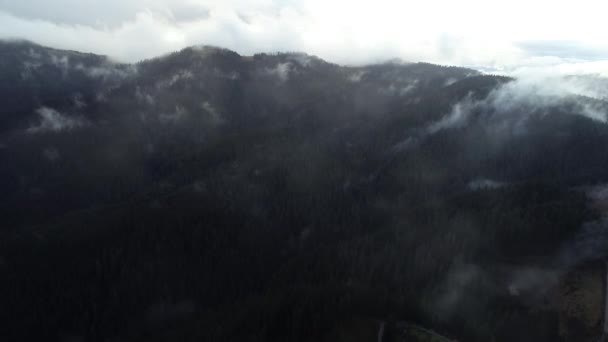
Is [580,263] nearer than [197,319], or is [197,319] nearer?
[580,263]

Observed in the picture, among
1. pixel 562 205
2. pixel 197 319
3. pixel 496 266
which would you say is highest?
pixel 562 205

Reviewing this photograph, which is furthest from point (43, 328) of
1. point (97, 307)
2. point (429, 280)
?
point (429, 280)

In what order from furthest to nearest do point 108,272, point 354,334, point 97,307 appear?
point 108,272 < point 97,307 < point 354,334

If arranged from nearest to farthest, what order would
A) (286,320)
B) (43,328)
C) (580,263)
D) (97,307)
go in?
Answer: (286,320), (580,263), (43,328), (97,307)

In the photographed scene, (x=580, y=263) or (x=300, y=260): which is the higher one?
(x=580, y=263)

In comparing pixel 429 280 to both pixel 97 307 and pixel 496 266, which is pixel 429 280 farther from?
pixel 97 307

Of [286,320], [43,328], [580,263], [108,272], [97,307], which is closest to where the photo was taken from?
[286,320]

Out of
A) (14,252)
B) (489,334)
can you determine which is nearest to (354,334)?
(489,334)

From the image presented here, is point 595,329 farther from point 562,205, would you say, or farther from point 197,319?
point 197,319

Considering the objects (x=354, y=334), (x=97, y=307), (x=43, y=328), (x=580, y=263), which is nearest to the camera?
(x=354, y=334)
